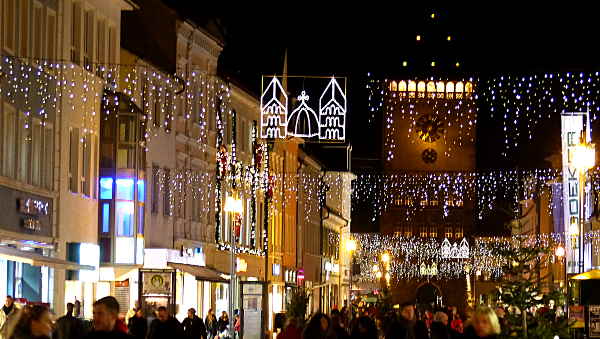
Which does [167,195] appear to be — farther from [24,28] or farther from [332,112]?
[24,28]

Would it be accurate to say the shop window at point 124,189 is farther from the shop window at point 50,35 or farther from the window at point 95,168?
the shop window at point 50,35

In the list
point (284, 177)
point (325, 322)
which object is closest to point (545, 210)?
point (284, 177)

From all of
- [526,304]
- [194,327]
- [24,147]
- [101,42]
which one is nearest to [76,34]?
[101,42]

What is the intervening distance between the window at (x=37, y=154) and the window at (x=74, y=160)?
7.93 feet

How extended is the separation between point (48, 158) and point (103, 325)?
24.3 m

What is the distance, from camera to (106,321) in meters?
11.0

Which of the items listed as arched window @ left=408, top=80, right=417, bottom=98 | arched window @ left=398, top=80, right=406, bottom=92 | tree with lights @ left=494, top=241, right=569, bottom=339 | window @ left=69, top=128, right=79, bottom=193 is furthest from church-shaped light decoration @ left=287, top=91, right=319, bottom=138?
arched window @ left=408, top=80, right=417, bottom=98

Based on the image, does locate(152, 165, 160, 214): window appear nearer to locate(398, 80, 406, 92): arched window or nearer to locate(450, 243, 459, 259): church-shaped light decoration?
locate(450, 243, 459, 259): church-shaped light decoration

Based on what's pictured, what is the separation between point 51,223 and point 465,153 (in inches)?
5477

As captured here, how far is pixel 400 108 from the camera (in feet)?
569

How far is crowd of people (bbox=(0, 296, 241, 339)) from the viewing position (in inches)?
435

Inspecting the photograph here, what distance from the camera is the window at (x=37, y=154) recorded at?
33.7 metres

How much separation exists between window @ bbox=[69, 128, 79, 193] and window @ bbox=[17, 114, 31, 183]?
3.53 m

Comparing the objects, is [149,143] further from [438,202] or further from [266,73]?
[438,202]
